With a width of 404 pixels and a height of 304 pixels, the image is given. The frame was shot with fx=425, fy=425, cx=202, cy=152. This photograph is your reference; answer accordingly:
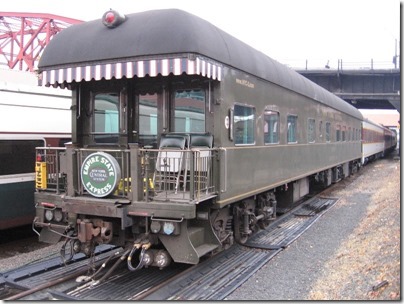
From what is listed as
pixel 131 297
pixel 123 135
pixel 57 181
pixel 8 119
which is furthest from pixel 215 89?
pixel 8 119

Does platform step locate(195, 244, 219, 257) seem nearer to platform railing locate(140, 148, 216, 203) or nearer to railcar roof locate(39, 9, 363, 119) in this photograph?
platform railing locate(140, 148, 216, 203)

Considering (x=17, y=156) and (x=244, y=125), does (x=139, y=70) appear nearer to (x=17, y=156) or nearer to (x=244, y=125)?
(x=244, y=125)

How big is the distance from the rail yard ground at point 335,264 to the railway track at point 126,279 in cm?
30

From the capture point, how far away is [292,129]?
31.1 ft

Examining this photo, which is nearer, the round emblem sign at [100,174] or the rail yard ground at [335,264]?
the rail yard ground at [335,264]

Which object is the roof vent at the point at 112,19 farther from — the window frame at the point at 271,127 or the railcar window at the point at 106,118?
the window frame at the point at 271,127

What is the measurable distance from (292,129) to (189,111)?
151 inches

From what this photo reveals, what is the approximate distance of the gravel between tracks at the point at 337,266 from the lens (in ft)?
16.9

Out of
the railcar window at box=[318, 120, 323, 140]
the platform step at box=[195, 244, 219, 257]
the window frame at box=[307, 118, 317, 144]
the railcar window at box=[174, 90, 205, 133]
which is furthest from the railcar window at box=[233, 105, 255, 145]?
the railcar window at box=[318, 120, 323, 140]

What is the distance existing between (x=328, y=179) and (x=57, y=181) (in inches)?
442

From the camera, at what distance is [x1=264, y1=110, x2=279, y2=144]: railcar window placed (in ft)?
25.5

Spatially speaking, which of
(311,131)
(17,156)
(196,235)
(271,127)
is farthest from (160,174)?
(311,131)

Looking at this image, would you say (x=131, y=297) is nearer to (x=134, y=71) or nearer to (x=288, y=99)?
(x=134, y=71)

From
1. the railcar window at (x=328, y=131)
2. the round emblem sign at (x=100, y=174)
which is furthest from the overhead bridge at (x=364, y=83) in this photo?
the round emblem sign at (x=100, y=174)
